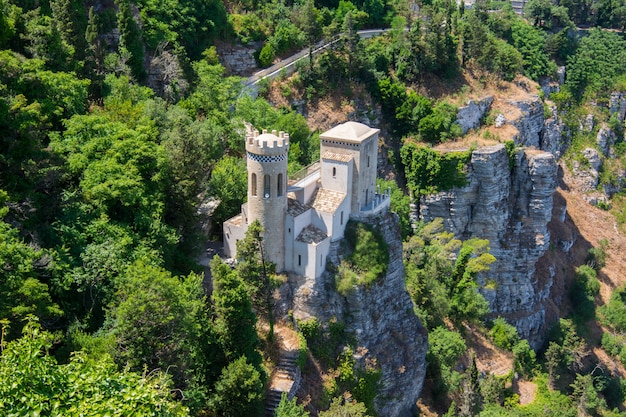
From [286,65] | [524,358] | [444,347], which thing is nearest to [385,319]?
[444,347]

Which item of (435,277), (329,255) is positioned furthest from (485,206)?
(329,255)

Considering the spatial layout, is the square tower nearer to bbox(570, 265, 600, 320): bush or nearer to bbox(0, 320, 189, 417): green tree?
bbox(0, 320, 189, 417): green tree

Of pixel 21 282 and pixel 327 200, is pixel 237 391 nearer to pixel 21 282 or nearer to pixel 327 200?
pixel 21 282

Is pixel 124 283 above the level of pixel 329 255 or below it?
above

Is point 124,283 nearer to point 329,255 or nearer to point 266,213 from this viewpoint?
point 266,213

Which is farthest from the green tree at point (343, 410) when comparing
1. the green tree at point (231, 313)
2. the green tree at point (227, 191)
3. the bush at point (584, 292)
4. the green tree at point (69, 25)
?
the bush at point (584, 292)
